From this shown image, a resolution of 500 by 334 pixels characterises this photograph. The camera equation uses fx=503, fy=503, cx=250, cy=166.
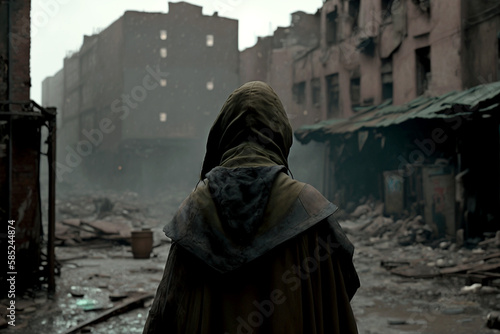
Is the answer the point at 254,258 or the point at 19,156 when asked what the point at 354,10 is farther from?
the point at 254,258

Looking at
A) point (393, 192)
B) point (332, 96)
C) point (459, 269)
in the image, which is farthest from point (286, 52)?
point (459, 269)

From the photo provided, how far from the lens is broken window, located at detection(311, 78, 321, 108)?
2855cm

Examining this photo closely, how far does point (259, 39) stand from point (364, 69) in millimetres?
15823

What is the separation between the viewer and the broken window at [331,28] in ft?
89.3

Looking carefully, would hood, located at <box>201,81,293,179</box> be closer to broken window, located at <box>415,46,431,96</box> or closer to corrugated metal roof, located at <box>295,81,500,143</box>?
corrugated metal roof, located at <box>295,81,500,143</box>

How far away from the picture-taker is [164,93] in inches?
1597

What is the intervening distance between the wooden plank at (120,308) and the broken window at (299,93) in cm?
2247

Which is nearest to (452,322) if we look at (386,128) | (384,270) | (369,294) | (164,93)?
(369,294)

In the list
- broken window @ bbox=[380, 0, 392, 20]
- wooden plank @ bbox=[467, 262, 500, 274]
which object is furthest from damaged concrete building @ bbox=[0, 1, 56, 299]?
broken window @ bbox=[380, 0, 392, 20]

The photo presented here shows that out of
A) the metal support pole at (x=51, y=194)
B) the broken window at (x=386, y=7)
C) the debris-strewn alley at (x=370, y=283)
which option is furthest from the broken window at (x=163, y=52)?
the metal support pole at (x=51, y=194)

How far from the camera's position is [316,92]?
29.0 meters

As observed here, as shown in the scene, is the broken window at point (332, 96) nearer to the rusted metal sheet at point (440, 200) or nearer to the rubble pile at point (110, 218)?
the rubble pile at point (110, 218)

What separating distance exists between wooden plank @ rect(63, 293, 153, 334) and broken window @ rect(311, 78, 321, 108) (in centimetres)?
2089

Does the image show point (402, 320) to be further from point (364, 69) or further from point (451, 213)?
point (364, 69)
